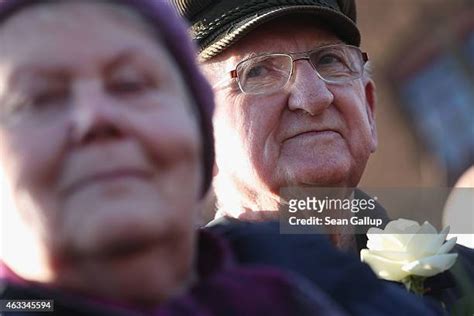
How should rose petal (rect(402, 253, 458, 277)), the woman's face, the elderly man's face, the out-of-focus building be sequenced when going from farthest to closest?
1. the out-of-focus building
2. the elderly man's face
3. rose petal (rect(402, 253, 458, 277))
4. the woman's face

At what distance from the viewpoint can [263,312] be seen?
478 millimetres

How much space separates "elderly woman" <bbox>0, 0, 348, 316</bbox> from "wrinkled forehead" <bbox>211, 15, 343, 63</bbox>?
67 cm

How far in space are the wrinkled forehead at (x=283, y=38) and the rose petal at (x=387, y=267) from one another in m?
0.42

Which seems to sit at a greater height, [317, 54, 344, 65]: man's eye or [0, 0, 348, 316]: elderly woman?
[317, 54, 344, 65]: man's eye

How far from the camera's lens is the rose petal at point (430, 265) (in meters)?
0.79

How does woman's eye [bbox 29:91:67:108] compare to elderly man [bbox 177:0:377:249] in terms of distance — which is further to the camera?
elderly man [bbox 177:0:377:249]

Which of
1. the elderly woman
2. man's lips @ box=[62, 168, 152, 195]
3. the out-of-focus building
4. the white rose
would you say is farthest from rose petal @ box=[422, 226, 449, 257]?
the out-of-focus building

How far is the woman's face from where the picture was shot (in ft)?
1.37

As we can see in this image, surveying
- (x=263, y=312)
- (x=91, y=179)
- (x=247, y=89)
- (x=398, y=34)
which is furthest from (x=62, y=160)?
(x=398, y=34)

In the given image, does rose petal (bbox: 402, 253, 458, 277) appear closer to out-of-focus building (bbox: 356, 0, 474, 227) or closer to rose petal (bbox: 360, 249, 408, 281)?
rose petal (bbox: 360, 249, 408, 281)

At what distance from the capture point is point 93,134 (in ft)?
1.40

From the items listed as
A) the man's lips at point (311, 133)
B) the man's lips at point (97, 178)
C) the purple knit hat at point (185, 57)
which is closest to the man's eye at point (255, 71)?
the man's lips at point (311, 133)

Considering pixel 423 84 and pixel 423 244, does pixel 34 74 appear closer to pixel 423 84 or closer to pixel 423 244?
pixel 423 244

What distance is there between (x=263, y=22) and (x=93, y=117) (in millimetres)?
715
